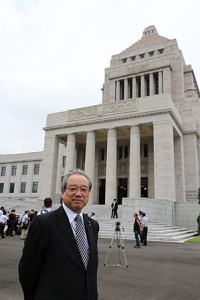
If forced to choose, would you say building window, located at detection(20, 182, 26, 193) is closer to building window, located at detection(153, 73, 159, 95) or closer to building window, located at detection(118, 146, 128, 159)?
building window, located at detection(118, 146, 128, 159)

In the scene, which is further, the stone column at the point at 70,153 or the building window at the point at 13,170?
the building window at the point at 13,170

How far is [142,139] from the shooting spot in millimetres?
40844

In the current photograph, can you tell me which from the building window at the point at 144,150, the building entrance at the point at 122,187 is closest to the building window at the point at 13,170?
the building entrance at the point at 122,187

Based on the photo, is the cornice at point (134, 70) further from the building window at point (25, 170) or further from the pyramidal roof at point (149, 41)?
the building window at point (25, 170)

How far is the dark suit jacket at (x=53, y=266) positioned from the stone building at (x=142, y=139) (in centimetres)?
2306

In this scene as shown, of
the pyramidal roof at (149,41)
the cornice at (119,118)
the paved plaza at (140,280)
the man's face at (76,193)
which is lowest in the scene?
the paved plaza at (140,280)

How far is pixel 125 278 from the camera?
722cm

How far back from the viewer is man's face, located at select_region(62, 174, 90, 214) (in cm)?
285

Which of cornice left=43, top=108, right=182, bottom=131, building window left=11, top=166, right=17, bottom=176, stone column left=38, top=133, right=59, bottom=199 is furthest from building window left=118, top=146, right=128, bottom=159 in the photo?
building window left=11, top=166, right=17, bottom=176

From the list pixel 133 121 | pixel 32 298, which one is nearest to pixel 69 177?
pixel 32 298

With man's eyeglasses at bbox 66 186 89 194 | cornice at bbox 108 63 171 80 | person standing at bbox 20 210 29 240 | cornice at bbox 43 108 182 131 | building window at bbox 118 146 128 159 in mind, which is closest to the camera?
man's eyeglasses at bbox 66 186 89 194

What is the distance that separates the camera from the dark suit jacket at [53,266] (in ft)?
7.96

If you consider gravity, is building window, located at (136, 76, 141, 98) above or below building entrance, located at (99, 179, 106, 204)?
above

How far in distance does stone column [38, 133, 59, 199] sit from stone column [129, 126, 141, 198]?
11.9 m
